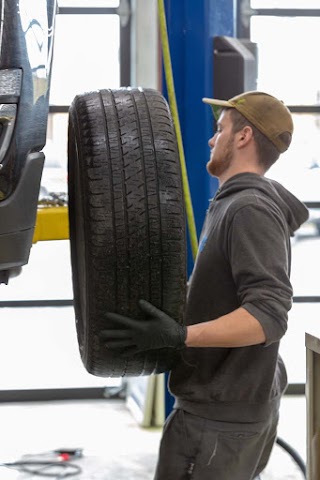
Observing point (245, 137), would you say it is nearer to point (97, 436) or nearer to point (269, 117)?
point (269, 117)

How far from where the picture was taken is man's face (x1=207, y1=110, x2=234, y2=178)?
2.60 m

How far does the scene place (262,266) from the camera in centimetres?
227

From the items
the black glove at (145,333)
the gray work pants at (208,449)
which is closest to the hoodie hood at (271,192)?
the black glove at (145,333)

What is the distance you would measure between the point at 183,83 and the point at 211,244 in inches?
72.9

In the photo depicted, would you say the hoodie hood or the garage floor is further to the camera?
the garage floor

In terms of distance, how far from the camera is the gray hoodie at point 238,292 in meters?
2.29

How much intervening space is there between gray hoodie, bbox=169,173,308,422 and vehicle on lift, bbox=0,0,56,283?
479 mm

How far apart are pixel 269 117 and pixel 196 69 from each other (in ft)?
5.16

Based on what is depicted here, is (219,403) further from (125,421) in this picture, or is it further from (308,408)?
(125,421)

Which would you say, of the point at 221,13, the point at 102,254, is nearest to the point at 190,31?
the point at 221,13

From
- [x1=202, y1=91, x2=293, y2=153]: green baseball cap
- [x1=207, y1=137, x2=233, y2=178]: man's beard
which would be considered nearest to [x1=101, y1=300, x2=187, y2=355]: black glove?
[x1=207, y1=137, x2=233, y2=178]: man's beard

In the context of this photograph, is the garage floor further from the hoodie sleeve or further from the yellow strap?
the hoodie sleeve

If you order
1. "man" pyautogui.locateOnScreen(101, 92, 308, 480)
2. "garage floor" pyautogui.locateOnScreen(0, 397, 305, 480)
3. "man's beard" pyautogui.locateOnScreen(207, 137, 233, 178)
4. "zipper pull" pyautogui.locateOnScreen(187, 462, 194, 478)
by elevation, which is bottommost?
"garage floor" pyautogui.locateOnScreen(0, 397, 305, 480)

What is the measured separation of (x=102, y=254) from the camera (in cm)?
220
